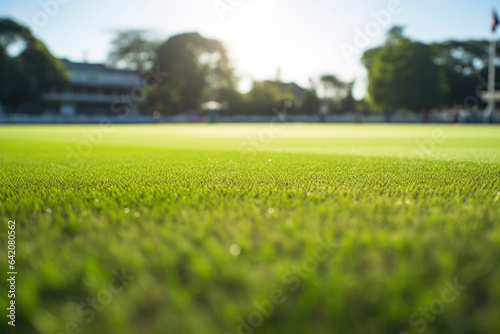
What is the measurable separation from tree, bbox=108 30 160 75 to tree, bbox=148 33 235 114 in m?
4.34

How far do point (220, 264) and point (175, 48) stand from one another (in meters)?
60.2

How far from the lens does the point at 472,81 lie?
196 feet

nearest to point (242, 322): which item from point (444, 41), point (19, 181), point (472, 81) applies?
point (19, 181)

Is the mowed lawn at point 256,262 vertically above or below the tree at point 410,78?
below

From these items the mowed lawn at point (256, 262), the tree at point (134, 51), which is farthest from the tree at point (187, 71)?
the mowed lawn at point (256, 262)

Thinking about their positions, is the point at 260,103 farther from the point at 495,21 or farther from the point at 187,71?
the point at 495,21

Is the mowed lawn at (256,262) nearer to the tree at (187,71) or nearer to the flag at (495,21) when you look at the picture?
the flag at (495,21)

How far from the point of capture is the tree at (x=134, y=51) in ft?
206

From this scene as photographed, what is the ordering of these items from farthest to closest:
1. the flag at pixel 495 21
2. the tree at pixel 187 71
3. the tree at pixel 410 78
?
1. the tree at pixel 187 71
2. the tree at pixel 410 78
3. the flag at pixel 495 21

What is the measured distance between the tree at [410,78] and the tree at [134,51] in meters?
34.8

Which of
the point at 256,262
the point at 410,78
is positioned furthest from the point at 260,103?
the point at 256,262

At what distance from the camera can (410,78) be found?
4956 cm

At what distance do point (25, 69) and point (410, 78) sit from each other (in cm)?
Result: 4632

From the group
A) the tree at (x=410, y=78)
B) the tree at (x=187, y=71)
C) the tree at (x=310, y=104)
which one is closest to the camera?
the tree at (x=410, y=78)
